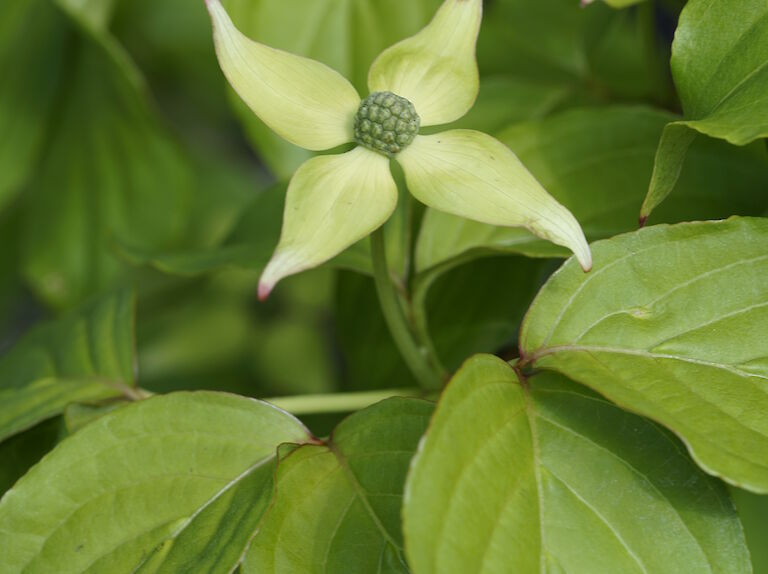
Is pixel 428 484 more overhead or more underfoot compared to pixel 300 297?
more overhead

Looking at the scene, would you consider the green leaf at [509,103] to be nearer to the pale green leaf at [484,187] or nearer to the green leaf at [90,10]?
the pale green leaf at [484,187]

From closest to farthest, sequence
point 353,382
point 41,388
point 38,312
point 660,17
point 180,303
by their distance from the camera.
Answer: point 41,388 < point 353,382 < point 660,17 < point 180,303 < point 38,312

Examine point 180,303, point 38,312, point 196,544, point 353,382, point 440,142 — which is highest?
point 440,142

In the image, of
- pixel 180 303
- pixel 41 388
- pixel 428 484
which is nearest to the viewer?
pixel 428 484

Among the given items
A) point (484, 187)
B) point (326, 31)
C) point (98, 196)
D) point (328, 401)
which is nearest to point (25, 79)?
point (98, 196)

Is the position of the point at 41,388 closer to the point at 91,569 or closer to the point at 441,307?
the point at 91,569

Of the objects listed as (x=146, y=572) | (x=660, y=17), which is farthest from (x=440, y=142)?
(x=660, y=17)
